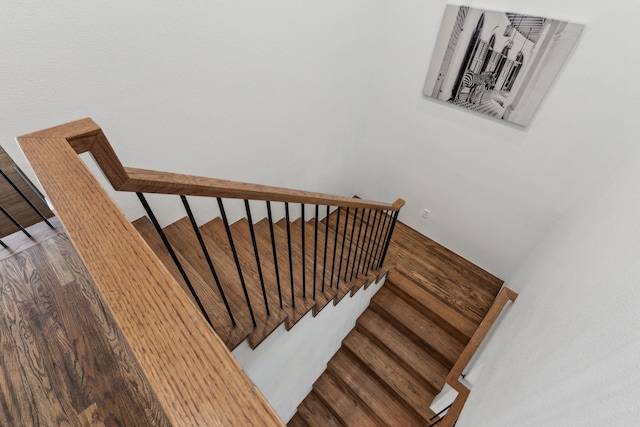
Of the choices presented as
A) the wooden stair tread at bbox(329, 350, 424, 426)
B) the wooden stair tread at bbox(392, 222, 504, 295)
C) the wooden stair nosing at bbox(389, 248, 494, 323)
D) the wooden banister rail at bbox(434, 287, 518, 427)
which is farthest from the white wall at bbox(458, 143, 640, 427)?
the wooden stair tread at bbox(392, 222, 504, 295)

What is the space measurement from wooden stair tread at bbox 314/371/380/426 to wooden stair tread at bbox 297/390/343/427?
0.07 meters

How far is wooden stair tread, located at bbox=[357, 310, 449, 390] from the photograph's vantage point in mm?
2523

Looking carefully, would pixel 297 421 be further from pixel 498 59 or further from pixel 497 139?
pixel 498 59

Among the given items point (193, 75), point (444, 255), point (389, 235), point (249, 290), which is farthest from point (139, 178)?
point (444, 255)

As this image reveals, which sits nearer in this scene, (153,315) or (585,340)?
(153,315)

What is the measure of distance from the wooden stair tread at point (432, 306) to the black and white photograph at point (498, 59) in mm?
1706

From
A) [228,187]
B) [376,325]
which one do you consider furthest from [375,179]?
[228,187]

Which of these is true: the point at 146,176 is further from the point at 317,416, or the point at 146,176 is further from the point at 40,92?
the point at 317,416

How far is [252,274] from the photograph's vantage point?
70.5 inches

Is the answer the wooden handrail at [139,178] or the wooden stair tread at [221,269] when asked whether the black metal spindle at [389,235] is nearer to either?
the wooden stair tread at [221,269]

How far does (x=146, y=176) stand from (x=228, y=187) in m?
0.20

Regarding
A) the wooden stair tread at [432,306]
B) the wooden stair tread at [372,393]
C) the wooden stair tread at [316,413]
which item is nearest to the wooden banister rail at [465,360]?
the wooden stair tread at [432,306]

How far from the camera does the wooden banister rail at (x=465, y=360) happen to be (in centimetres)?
181

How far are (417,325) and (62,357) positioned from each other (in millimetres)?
2607
